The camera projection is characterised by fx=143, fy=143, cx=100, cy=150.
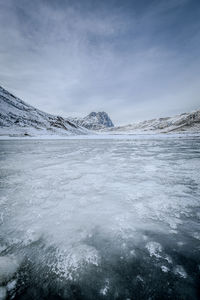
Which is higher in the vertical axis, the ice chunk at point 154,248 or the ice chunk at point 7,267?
the ice chunk at point 7,267

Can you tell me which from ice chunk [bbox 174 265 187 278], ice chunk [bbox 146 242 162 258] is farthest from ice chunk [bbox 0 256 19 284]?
ice chunk [bbox 174 265 187 278]

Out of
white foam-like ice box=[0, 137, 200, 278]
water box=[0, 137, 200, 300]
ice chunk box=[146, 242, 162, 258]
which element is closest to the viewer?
water box=[0, 137, 200, 300]

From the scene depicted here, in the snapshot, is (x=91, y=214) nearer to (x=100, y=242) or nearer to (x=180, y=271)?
(x=100, y=242)

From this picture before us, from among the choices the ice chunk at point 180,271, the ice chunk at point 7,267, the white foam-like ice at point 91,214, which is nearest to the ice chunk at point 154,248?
the white foam-like ice at point 91,214

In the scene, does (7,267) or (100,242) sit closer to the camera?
(7,267)

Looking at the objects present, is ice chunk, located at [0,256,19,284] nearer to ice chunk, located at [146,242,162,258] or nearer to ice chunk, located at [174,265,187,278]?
ice chunk, located at [146,242,162,258]

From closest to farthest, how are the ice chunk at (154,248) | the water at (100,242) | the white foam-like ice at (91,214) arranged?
the water at (100,242), the ice chunk at (154,248), the white foam-like ice at (91,214)

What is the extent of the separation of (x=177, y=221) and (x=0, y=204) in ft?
11.2

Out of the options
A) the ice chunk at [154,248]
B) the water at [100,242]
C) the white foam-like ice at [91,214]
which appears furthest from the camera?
the white foam-like ice at [91,214]

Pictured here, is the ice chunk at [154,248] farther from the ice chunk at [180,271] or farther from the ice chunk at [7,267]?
the ice chunk at [7,267]

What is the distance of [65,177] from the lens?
4840mm

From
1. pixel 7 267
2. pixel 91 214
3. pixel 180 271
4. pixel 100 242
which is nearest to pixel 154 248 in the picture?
pixel 180 271

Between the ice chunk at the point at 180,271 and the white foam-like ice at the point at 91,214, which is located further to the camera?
the white foam-like ice at the point at 91,214

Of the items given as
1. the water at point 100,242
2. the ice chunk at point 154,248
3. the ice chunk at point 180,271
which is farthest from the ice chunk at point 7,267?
the ice chunk at point 180,271
